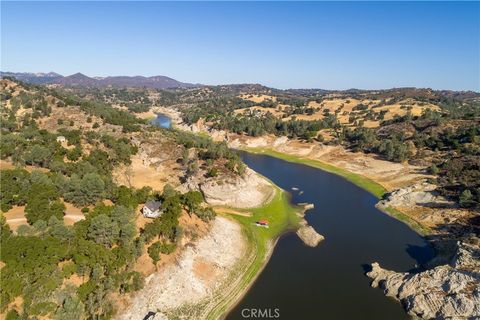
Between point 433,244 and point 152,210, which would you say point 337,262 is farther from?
point 152,210

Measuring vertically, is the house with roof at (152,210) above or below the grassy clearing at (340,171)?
above

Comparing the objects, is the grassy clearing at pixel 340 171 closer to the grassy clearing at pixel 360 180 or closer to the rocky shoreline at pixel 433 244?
the grassy clearing at pixel 360 180

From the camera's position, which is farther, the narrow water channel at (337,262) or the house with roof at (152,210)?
the house with roof at (152,210)

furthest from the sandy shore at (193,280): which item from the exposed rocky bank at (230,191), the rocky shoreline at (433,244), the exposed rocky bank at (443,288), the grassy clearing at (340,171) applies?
the grassy clearing at (340,171)

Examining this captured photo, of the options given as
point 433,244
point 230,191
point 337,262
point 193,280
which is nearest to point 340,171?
point 230,191

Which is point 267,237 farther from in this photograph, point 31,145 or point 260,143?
point 260,143

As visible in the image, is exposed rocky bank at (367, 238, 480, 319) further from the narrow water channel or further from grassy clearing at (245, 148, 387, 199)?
grassy clearing at (245, 148, 387, 199)

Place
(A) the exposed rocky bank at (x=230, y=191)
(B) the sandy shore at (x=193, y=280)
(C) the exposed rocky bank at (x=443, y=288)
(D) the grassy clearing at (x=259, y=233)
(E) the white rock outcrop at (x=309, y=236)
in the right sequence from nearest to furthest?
(C) the exposed rocky bank at (x=443, y=288) < (B) the sandy shore at (x=193, y=280) < (D) the grassy clearing at (x=259, y=233) < (E) the white rock outcrop at (x=309, y=236) < (A) the exposed rocky bank at (x=230, y=191)

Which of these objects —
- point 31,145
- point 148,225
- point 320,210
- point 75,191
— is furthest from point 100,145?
point 320,210
